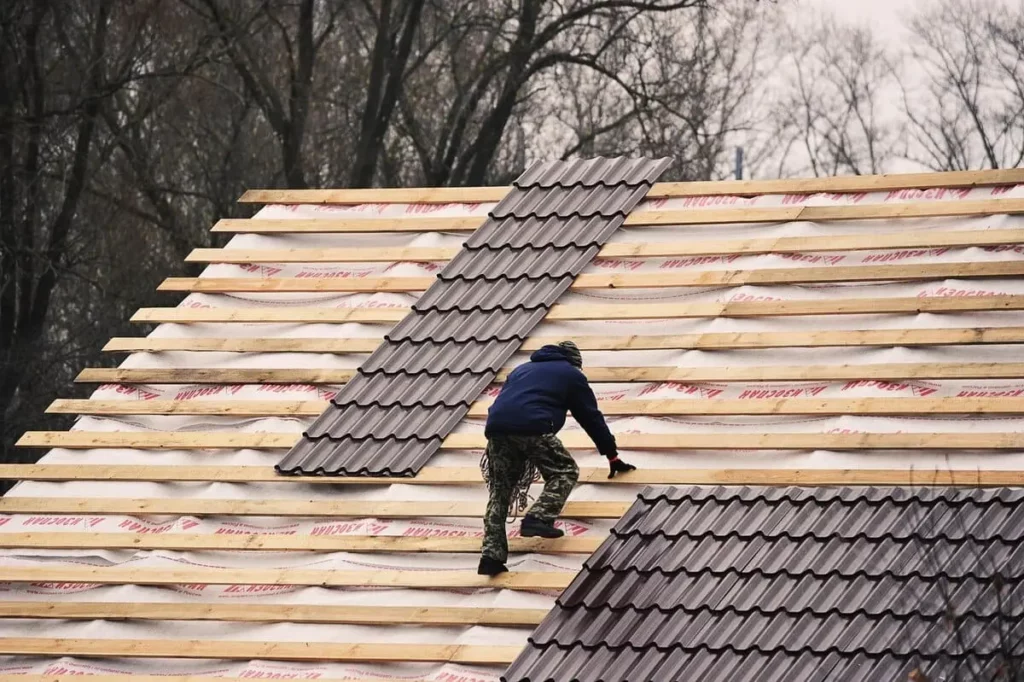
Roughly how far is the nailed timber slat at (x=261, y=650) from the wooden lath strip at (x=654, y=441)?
1.51m

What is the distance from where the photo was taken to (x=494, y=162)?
31.3 m

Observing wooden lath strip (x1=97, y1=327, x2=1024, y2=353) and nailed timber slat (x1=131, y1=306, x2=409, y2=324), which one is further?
nailed timber slat (x1=131, y1=306, x2=409, y2=324)

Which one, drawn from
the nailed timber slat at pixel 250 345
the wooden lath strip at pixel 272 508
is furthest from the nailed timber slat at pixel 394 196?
the wooden lath strip at pixel 272 508

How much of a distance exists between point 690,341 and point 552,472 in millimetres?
1911

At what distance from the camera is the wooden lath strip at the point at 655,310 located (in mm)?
10828

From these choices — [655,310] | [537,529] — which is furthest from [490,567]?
[655,310]

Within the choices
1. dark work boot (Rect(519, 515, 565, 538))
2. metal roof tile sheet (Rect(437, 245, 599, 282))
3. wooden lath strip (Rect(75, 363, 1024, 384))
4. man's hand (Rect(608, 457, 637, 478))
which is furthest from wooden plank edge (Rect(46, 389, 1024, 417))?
metal roof tile sheet (Rect(437, 245, 599, 282))

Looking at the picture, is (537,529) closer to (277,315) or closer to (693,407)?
(693,407)

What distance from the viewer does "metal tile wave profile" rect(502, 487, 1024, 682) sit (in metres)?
8.27

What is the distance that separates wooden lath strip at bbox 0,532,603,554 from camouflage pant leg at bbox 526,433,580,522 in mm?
200

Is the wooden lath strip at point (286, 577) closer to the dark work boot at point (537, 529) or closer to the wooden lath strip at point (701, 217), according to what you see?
the dark work boot at point (537, 529)

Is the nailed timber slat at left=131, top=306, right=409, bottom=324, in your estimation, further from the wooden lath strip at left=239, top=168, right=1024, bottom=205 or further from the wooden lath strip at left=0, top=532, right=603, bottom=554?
the wooden lath strip at left=0, top=532, right=603, bottom=554

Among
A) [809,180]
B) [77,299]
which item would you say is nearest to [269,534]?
[809,180]

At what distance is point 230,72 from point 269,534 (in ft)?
59.1
